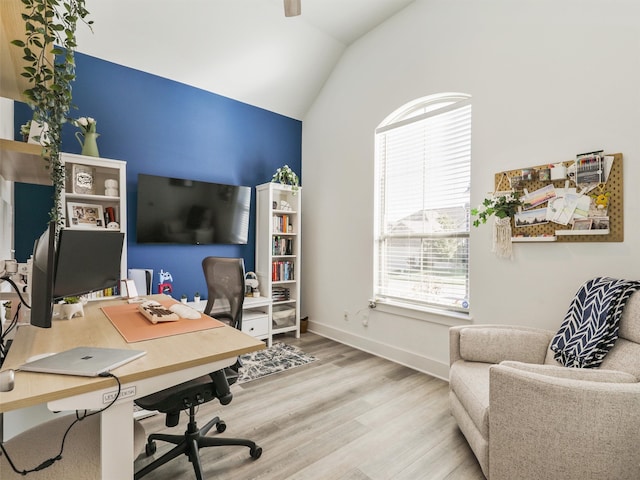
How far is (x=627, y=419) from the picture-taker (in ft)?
3.98

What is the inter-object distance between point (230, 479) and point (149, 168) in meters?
3.06

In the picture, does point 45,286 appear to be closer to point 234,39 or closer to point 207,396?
point 207,396

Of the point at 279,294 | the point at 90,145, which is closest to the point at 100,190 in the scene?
the point at 90,145

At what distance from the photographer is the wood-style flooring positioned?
67.3 inches

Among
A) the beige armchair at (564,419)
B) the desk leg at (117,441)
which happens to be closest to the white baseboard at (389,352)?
the beige armchair at (564,419)

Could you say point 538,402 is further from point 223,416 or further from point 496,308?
point 223,416

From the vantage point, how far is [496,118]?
254cm

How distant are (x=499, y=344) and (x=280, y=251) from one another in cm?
270

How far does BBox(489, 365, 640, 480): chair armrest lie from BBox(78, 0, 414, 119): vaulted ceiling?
3.57m

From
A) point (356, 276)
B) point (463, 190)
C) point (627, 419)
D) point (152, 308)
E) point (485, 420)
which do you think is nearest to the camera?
point (627, 419)

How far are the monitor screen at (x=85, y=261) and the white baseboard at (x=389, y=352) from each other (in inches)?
102

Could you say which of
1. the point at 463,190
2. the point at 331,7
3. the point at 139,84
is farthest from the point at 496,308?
the point at 139,84

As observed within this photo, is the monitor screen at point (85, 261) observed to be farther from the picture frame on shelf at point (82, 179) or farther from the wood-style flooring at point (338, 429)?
the picture frame on shelf at point (82, 179)

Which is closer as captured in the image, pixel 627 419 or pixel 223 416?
pixel 627 419
